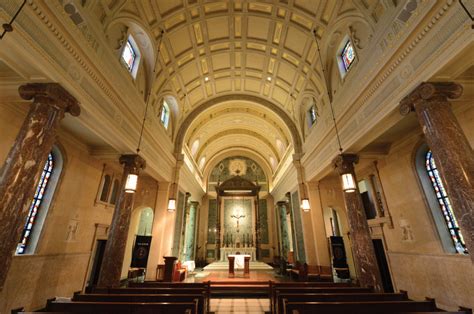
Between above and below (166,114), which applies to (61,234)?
below

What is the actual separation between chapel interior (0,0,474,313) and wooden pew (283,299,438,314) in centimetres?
6

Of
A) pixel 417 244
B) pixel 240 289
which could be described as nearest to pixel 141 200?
pixel 240 289

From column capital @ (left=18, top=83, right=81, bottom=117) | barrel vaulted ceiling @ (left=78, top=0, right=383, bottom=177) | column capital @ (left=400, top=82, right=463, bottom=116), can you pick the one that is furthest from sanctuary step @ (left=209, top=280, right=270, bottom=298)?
barrel vaulted ceiling @ (left=78, top=0, right=383, bottom=177)

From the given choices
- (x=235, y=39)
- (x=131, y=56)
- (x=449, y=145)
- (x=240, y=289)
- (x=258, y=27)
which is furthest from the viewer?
(x=235, y=39)

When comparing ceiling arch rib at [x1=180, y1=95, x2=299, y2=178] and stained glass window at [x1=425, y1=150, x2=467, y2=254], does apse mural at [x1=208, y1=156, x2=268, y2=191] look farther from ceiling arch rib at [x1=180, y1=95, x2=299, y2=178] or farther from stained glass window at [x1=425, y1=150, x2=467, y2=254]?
stained glass window at [x1=425, y1=150, x2=467, y2=254]

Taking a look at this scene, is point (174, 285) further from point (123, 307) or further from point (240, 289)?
point (240, 289)

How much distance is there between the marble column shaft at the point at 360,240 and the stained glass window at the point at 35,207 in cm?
920

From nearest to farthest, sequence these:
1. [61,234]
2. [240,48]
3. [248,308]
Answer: [248,308]
[61,234]
[240,48]

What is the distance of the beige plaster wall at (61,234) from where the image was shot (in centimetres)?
507

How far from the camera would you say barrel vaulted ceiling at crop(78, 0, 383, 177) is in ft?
21.9

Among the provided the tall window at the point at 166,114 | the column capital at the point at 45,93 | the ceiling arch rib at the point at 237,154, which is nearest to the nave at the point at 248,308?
the column capital at the point at 45,93

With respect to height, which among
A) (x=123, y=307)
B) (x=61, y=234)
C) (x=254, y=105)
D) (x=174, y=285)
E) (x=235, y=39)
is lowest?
(x=174, y=285)

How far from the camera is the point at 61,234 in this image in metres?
6.53

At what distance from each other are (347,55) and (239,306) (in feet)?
30.5
